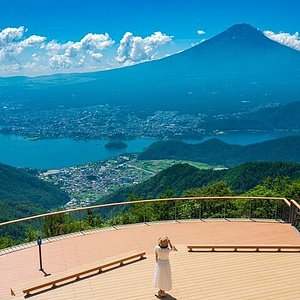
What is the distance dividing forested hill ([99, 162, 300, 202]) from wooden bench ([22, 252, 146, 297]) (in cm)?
4033

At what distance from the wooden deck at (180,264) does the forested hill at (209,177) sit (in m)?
37.5

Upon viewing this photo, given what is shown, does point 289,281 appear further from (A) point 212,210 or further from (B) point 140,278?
(A) point 212,210

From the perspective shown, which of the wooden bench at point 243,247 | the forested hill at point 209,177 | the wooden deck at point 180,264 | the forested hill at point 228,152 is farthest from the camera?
the forested hill at point 228,152

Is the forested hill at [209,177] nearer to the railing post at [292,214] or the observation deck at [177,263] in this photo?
the railing post at [292,214]

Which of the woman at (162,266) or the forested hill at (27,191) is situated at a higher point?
the woman at (162,266)

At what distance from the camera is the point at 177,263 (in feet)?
31.4

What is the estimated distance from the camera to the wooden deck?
822 centimetres

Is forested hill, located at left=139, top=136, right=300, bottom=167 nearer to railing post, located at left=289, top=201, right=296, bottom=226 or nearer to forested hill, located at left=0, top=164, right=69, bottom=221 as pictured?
forested hill, located at left=0, top=164, right=69, bottom=221

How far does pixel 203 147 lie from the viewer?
589 ft

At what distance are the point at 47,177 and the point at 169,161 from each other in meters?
47.2

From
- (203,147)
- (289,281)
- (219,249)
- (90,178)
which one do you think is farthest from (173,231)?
(203,147)

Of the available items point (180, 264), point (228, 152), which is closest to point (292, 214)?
point (180, 264)

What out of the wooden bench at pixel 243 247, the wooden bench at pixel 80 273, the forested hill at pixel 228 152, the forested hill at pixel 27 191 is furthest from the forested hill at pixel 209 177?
the forested hill at pixel 228 152

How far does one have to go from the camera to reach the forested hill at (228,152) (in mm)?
150750
